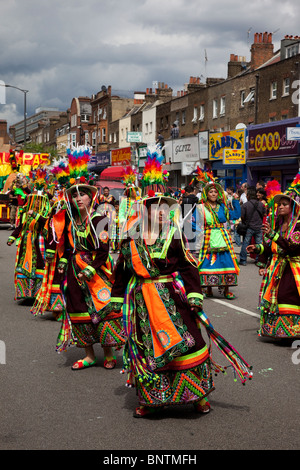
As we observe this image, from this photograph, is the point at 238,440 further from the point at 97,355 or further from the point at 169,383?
the point at 97,355

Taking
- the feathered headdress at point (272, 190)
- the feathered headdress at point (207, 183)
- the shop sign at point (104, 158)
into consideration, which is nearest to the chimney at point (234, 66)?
the shop sign at point (104, 158)

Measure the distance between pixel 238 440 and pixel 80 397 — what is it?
1.53m

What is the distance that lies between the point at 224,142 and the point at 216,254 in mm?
22020

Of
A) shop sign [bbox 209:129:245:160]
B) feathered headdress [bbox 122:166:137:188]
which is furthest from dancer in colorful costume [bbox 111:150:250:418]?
shop sign [bbox 209:129:245:160]

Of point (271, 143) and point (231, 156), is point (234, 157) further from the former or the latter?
point (271, 143)

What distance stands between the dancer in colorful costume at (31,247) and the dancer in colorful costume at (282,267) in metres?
3.68

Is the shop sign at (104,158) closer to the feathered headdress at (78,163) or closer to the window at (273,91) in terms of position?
the window at (273,91)

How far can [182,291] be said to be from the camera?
4.54 meters

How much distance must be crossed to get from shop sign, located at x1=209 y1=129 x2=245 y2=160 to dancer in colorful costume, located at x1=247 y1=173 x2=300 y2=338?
2222 cm

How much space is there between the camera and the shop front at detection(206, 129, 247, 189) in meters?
28.0

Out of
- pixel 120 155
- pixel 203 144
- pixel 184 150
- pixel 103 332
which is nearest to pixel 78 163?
pixel 103 332

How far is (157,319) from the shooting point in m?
4.46

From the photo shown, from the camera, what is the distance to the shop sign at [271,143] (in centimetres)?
2500

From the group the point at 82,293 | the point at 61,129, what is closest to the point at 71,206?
the point at 82,293
